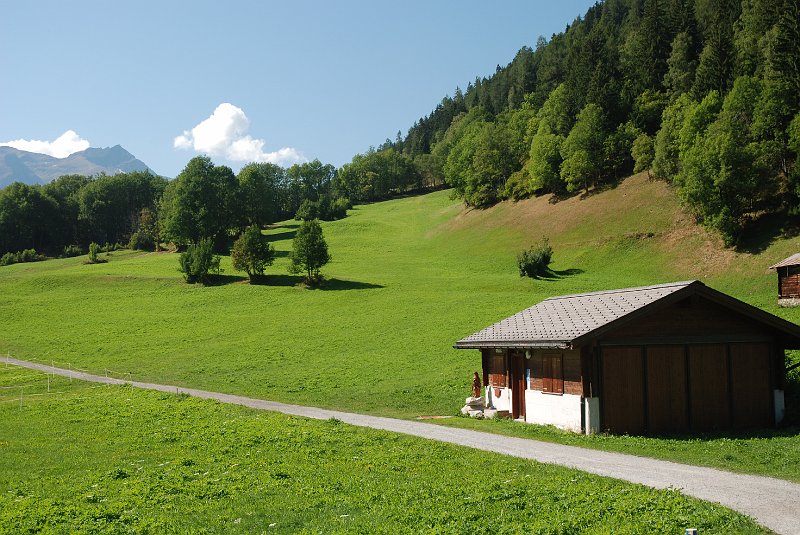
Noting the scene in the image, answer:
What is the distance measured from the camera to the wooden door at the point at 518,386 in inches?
1064

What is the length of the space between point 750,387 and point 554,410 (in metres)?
6.95

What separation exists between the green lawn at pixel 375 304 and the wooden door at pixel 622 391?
182 cm

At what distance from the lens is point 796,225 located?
64.9m

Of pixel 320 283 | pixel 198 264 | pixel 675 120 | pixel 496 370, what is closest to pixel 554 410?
pixel 496 370

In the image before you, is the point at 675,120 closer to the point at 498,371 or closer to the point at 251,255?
the point at 251,255

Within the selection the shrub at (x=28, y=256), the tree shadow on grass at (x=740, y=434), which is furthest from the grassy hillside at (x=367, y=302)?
the shrub at (x=28, y=256)

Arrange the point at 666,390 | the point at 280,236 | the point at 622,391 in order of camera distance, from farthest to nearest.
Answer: the point at 280,236 → the point at 666,390 → the point at 622,391

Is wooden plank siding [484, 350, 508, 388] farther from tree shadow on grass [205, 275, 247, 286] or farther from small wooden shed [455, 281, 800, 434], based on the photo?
tree shadow on grass [205, 275, 247, 286]

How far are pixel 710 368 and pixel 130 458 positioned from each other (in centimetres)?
1892

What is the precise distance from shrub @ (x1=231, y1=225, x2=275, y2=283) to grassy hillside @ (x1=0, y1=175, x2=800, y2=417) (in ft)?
6.24

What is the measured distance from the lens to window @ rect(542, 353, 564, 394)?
24250mm

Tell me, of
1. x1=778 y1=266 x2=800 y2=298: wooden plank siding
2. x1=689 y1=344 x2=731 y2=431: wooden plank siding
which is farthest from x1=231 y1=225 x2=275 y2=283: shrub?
x1=689 y1=344 x2=731 y2=431: wooden plank siding

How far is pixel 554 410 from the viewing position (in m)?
24.5

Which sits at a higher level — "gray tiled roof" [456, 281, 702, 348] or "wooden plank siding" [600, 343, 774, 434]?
"gray tiled roof" [456, 281, 702, 348]
